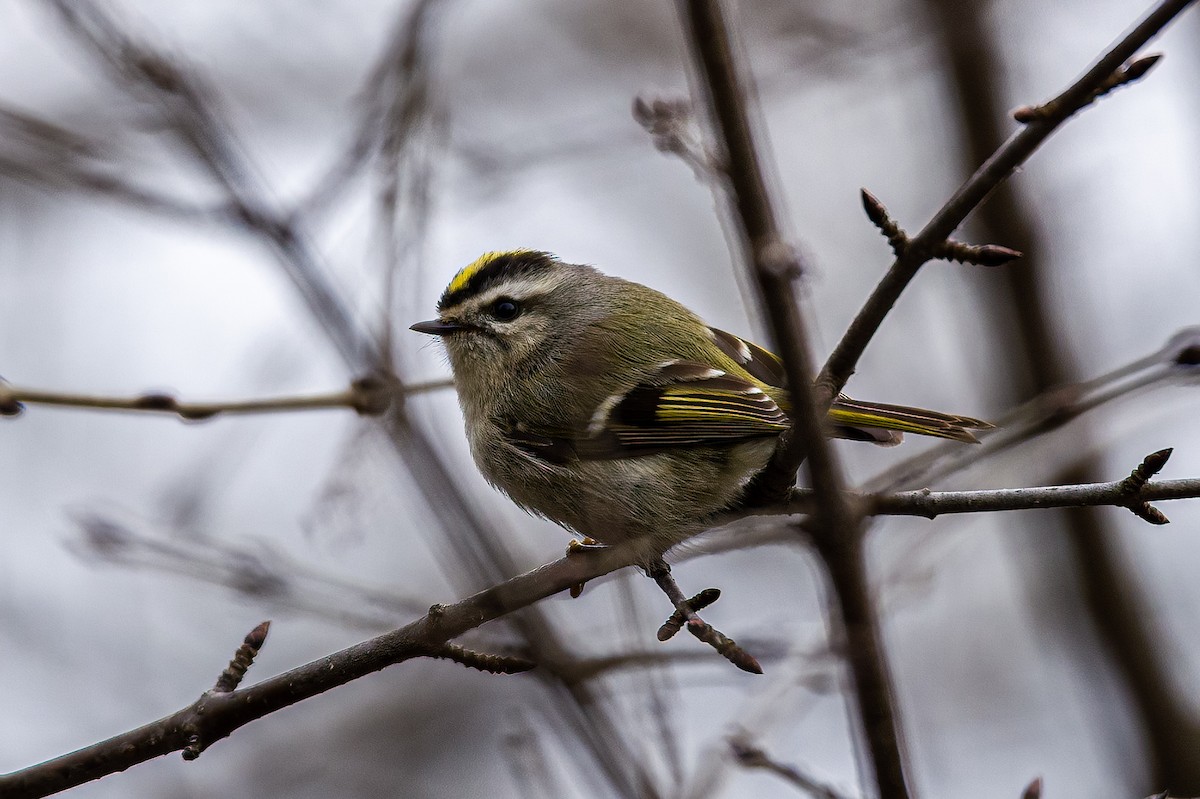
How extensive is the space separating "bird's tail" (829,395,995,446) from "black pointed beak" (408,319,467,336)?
3.80 feet

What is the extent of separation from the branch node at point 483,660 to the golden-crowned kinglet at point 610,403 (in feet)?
2.09

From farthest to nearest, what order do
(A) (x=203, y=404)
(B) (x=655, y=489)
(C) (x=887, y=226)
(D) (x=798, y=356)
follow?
(B) (x=655, y=489) < (A) (x=203, y=404) < (C) (x=887, y=226) < (D) (x=798, y=356)

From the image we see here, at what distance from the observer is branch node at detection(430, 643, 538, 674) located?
1811mm

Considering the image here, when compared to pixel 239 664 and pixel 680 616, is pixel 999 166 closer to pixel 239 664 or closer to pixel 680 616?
pixel 680 616

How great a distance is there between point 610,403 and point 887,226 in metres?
1.18

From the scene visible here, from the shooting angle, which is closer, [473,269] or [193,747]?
[193,747]

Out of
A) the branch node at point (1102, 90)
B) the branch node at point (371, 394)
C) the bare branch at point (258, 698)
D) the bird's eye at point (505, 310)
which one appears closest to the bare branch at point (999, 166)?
the branch node at point (1102, 90)

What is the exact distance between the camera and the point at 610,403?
2.62m

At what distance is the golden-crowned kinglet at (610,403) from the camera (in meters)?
2.39

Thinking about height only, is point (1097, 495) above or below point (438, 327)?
below

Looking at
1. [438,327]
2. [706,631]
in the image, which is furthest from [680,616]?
[438,327]

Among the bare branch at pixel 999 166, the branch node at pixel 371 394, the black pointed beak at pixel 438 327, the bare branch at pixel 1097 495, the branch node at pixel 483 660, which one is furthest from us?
the black pointed beak at pixel 438 327

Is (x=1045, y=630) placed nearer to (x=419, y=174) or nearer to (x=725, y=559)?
(x=725, y=559)

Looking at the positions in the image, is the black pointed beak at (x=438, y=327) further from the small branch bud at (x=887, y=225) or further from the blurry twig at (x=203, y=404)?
the small branch bud at (x=887, y=225)
